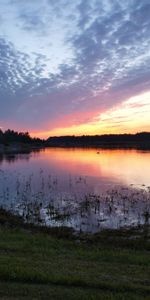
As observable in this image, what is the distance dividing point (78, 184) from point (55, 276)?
29.9m

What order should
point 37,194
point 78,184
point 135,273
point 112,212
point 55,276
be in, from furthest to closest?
1. point 78,184
2. point 37,194
3. point 112,212
4. point 135,273
5. point 55,276

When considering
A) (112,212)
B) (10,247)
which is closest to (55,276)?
(10,247)

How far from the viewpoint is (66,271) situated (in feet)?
32.9

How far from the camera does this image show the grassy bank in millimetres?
8211

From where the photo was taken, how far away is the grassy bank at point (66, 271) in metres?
8.21

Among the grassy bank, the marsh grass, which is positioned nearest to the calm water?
the marsh grass

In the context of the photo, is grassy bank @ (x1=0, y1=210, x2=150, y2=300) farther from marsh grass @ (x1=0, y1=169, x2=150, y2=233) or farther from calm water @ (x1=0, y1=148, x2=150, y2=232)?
calm water @ (x1=0, y1=148, x2=150, y2=232)

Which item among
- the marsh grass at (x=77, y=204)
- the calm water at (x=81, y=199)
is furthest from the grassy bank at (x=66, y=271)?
the calm water at (x=81, y=199)

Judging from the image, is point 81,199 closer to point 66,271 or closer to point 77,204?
point 77,204

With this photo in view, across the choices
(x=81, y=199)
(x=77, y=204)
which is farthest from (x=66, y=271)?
(x=81, y=199)

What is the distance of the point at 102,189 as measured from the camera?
35.3m

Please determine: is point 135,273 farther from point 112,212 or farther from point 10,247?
point 112,212

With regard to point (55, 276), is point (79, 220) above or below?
below

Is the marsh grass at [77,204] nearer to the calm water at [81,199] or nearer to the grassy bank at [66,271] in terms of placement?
the calm water at [81,199]
